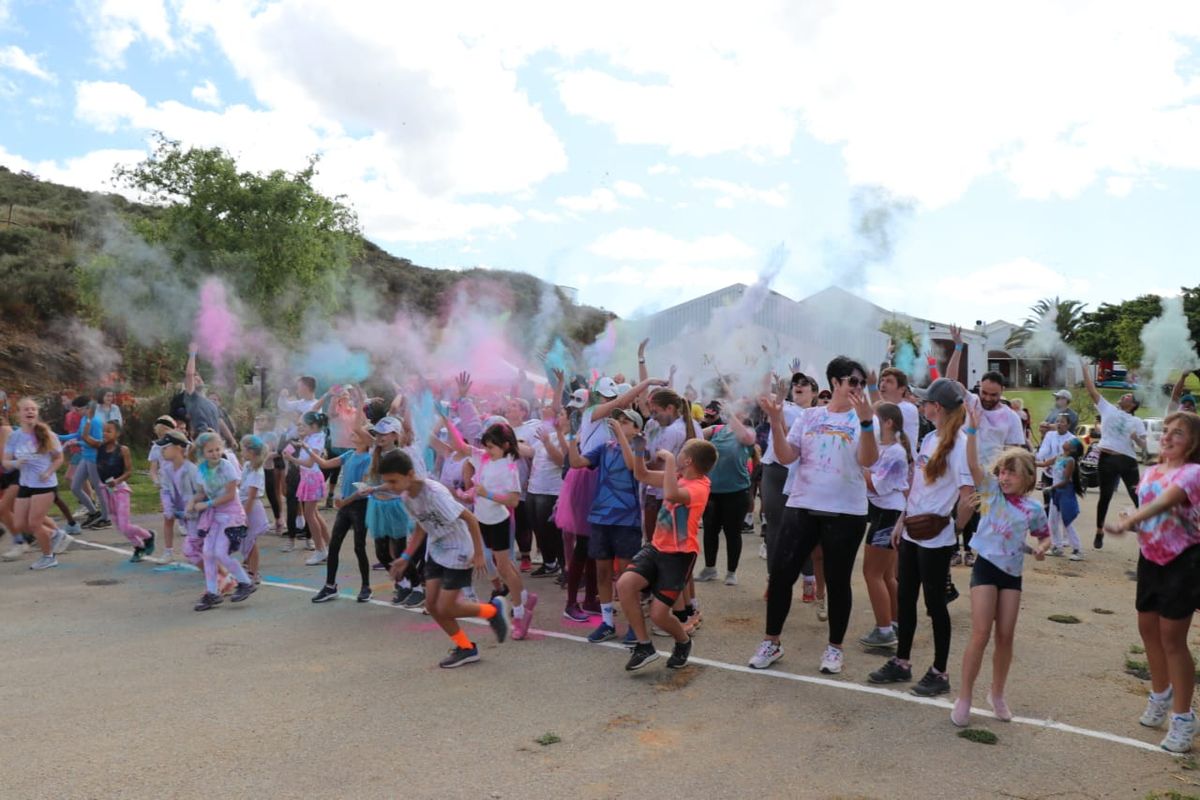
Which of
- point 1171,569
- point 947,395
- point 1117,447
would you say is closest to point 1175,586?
point 1171,569

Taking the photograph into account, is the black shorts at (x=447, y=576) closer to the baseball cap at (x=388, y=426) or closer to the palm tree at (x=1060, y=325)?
the baseball cap at (x=388, y=426)

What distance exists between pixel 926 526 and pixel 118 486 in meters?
8.85

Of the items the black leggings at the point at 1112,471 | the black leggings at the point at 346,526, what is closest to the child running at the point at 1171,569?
the black leggings at the point at 346,526

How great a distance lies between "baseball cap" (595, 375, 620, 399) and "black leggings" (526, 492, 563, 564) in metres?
1.29

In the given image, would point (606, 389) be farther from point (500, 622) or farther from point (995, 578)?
point (995, 578)

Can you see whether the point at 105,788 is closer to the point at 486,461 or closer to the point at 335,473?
the point at 486,461

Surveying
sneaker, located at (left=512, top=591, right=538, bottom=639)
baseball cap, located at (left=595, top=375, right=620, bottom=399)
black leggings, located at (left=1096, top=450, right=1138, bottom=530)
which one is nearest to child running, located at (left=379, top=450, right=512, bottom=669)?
sneaker, located at (left=512, top=591, right=538, bottom=639)

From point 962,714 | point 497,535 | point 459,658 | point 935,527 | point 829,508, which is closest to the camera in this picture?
point 962,714

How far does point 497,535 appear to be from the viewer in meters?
6.25

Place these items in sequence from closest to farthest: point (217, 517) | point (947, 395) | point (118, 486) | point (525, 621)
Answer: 1. point (947, 395)
2. point (525, 621)
3. point (217, 517)
4. point (118, 486)

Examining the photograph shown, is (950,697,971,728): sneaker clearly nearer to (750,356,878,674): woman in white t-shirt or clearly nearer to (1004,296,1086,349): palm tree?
(750,356,878,674): woman in white t-shirt

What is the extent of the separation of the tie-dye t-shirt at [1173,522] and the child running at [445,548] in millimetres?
3762

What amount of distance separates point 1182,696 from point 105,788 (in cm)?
499

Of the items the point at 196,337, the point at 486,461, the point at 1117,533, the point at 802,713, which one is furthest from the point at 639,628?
the point at 196,337
